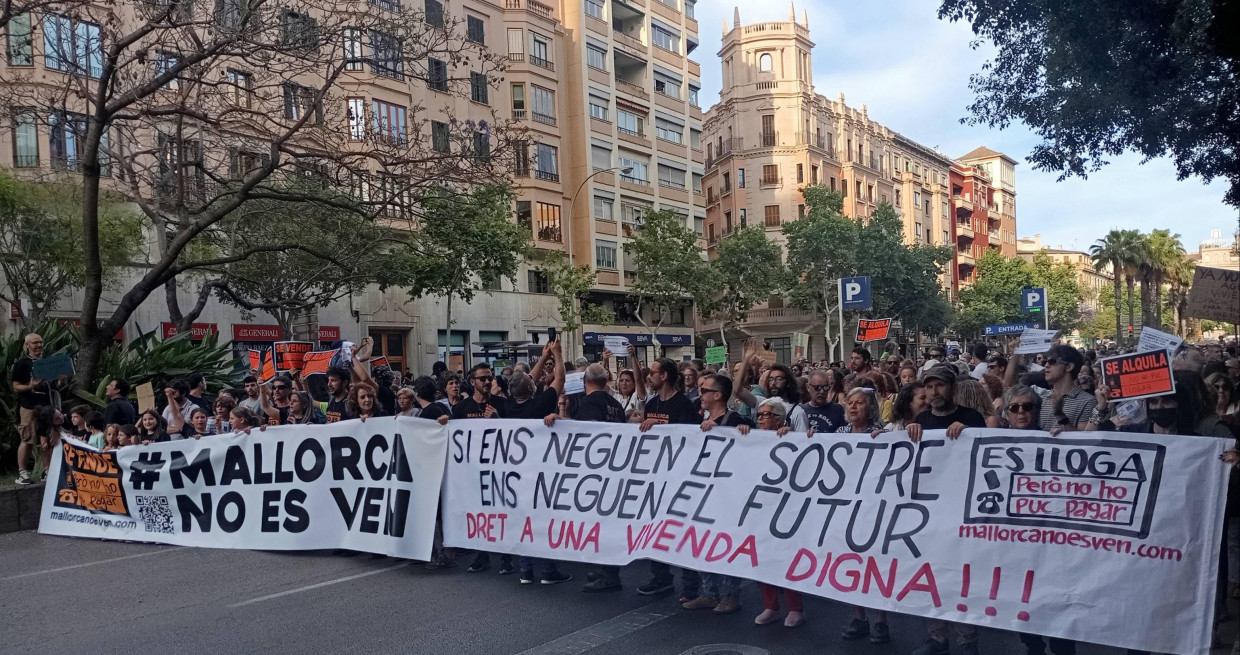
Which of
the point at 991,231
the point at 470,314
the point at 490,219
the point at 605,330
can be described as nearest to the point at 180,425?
the point at 490,219

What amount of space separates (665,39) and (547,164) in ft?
42.5

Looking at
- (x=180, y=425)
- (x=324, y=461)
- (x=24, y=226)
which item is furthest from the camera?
(x=24, y=226)

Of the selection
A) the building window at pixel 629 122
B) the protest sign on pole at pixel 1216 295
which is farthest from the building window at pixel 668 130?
the protest sign on pole at pixel 1216 295

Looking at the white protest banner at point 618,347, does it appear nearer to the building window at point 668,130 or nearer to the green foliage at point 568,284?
the green foliage at point 568,284

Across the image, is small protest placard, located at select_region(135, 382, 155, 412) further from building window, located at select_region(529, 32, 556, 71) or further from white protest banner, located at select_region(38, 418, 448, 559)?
building window, located at select_region(529, 32, 556, 71)

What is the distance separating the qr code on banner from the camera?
31.5 feet

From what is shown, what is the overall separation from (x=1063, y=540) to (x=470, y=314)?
1406 inches

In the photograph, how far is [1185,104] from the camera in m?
10.5

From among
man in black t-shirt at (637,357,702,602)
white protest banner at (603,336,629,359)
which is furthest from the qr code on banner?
white protest banner at (603,336,629,359)

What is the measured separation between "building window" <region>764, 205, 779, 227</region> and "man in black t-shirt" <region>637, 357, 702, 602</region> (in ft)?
191

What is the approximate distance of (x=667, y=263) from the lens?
44188 millimetres

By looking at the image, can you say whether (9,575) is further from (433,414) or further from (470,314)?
(470,314)

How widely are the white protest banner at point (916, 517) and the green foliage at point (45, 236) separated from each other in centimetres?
1985

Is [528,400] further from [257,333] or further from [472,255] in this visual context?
[257,333]
